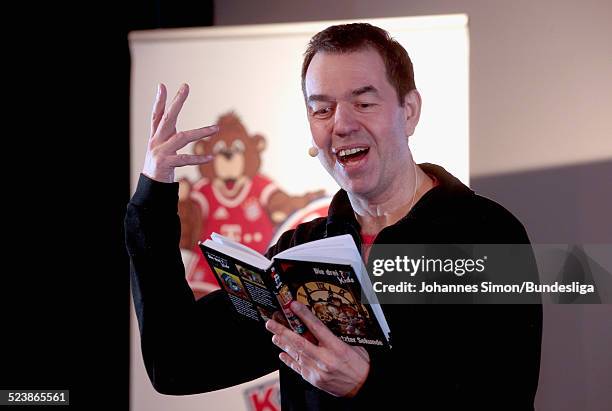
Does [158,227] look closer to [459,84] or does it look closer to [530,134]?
[459,84]

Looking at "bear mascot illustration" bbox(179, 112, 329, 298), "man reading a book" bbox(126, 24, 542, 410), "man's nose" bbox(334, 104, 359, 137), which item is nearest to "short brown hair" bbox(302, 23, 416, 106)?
"man reading a book" bbox(126, 24, 542, 410)

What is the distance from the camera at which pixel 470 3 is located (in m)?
2.35

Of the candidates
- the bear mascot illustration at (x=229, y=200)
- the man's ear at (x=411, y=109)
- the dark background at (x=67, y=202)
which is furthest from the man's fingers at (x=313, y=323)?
the dark background at (x=67, y=202)

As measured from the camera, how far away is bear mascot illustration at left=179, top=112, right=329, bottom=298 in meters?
2.27

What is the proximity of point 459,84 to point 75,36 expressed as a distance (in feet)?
4.02

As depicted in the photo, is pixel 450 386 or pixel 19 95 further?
pixel 19 95

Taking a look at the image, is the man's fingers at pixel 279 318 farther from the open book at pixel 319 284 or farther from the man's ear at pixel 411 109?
the man's ear at pixel 411 109

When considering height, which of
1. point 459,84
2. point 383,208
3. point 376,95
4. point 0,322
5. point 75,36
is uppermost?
point 75,36

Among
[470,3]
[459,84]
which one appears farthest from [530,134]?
[470,3]

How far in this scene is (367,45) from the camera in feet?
4.78

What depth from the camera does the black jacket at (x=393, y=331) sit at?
1216 mm

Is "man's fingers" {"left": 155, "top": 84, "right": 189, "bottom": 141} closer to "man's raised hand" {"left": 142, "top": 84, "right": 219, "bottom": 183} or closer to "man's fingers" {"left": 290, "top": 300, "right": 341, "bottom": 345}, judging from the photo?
"man's raised hand" {"left": 142, "top": 84, "right": 219, "bottom": 183}

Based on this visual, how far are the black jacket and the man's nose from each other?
0.15m

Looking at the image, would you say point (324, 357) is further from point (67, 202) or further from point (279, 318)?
point (67, 202)
